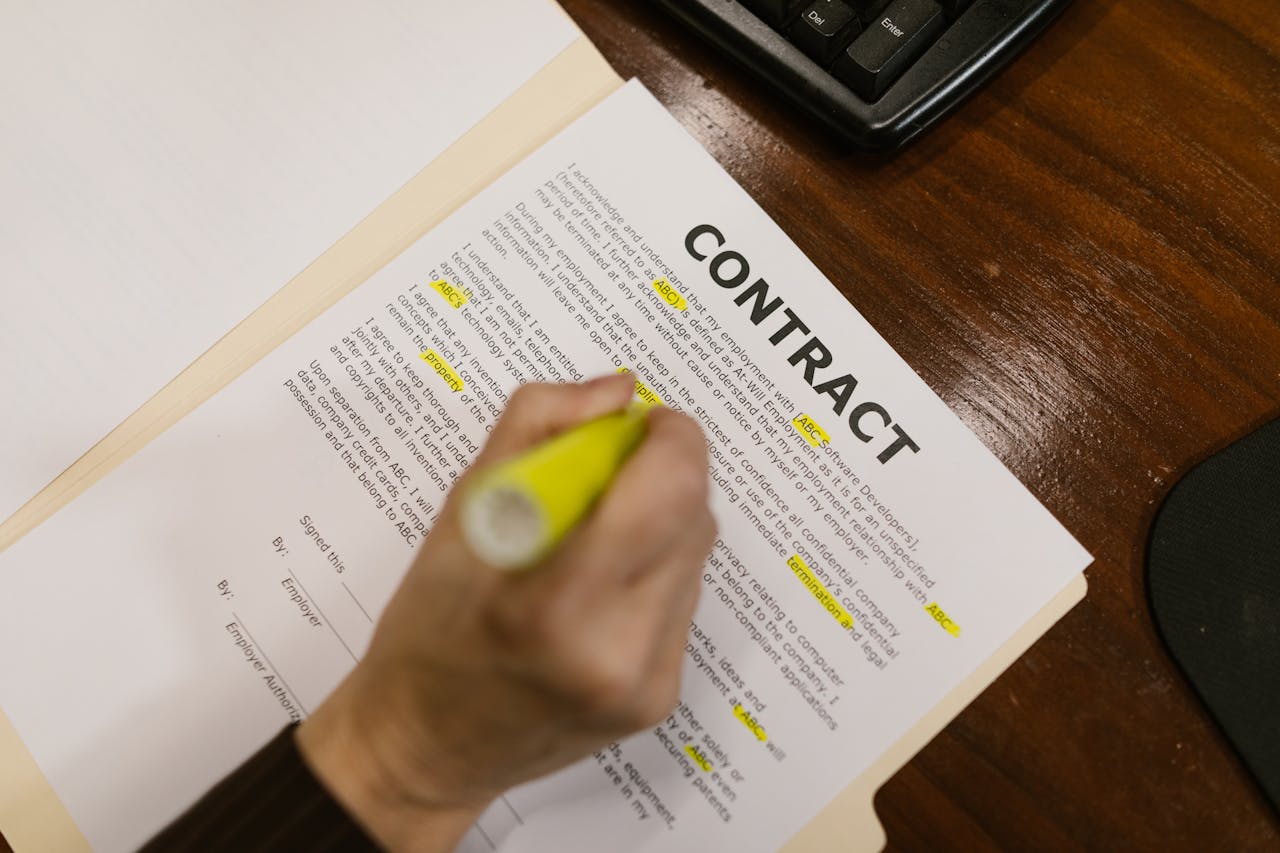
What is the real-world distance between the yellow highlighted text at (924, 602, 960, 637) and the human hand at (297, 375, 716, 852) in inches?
4.6

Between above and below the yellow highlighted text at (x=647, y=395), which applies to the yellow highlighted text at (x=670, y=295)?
above

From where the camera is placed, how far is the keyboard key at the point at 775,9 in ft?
1.38

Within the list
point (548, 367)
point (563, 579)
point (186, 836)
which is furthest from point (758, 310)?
point (186, 836)

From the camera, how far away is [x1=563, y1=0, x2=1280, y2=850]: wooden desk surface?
14.1 inches

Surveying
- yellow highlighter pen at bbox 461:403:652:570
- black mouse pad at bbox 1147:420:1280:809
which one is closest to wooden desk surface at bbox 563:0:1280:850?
black mouse pad at bbox 1147:420:1280:809

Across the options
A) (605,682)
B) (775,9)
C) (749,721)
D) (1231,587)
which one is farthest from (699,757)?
(775,9)

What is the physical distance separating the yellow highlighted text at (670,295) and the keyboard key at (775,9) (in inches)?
5.5

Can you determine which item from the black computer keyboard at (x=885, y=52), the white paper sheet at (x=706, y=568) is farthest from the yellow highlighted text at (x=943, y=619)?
the black computer keyboard at (x=885, y=52)

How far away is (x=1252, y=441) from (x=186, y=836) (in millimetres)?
482

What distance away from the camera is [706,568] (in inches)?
14.9

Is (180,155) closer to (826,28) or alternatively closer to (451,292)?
(451,292)

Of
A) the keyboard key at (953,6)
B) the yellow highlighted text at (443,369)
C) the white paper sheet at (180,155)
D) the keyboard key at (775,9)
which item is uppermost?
the white paper sheet at (180,155)

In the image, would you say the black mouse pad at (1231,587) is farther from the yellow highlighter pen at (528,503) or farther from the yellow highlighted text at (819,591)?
the yellow highlighter pen at (528,503)

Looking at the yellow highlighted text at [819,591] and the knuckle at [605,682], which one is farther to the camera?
the yellow highlighted text at [819,591]
